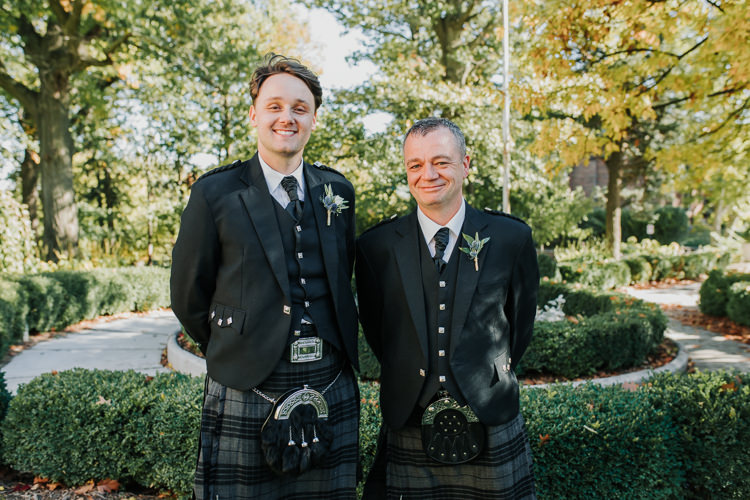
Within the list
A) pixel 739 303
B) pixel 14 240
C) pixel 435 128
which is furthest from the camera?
pixel 14 240

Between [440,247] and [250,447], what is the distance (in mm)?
1040

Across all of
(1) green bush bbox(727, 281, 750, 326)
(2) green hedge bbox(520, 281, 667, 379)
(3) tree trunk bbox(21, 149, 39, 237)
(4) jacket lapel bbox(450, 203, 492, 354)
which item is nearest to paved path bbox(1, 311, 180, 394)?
(2) green hedge bbox(520, 281, 667, 379)

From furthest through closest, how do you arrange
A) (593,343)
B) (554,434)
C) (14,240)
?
(14,240), (593,343), (554,434)

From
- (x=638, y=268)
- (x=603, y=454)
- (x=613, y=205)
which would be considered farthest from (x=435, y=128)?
(x=613, y=205)

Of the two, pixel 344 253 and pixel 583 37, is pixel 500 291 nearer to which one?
pixel 344 253

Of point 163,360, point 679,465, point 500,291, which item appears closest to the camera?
point 500,291

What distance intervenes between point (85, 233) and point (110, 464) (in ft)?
49.3

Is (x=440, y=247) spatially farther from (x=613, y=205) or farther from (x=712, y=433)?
(x=613, y=205)

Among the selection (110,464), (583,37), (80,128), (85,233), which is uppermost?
(80,128)

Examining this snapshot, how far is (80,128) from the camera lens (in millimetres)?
16594

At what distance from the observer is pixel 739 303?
9680 millimetres

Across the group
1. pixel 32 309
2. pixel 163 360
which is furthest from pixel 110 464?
pixel 32 309

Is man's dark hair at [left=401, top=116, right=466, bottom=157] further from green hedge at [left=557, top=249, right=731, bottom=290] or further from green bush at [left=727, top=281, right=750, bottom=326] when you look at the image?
green hedge at [left=557, top=249, right=731, bottom=290]

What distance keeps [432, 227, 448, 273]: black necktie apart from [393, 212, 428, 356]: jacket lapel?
2.9 inches
